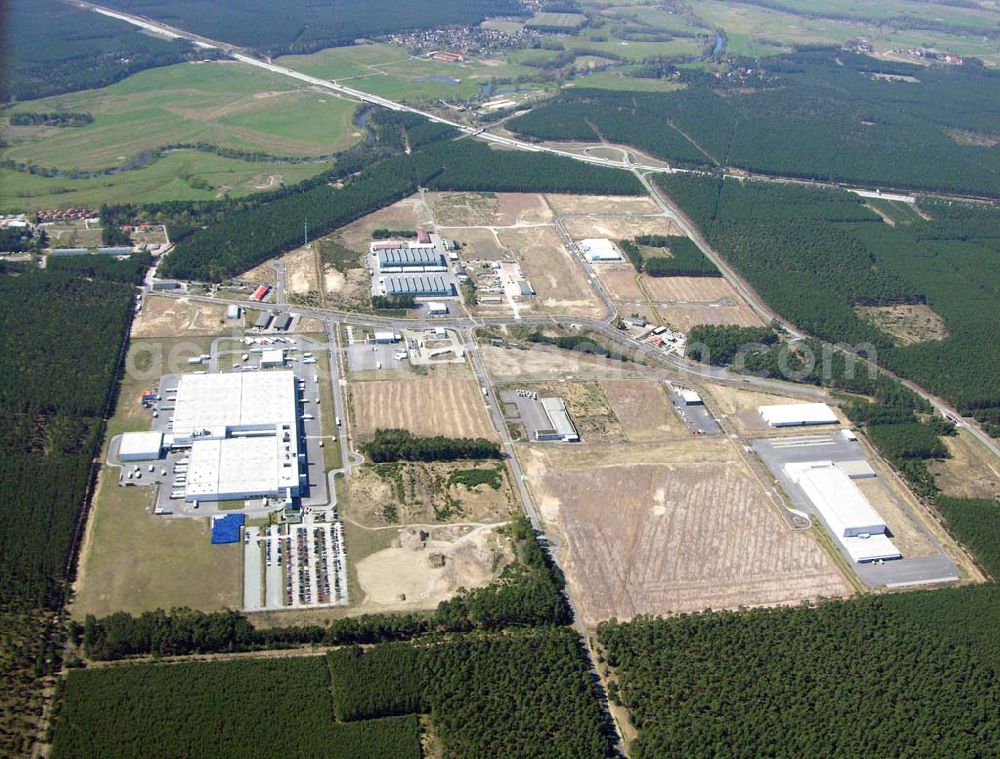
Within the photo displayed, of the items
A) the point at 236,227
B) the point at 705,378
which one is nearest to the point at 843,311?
the point at 705,378

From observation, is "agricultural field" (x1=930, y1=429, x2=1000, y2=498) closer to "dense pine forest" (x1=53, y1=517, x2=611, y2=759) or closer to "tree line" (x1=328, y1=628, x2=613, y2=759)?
"dense pine forest" (x1=53, y1=517, x2=611, y2=759)

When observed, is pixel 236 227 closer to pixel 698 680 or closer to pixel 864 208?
pixel 698 680

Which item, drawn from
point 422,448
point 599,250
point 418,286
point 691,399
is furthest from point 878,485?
point 418,286

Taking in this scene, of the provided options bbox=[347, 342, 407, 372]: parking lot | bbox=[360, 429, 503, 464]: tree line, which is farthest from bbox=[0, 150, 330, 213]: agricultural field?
bbox=[360, 429, 503, 464]: tree line

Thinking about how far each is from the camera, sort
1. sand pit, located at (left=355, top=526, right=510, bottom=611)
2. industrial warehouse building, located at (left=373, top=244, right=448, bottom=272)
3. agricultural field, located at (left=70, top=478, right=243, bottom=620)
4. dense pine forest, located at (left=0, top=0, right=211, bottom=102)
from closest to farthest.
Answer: agricultural field, located at (left=70, top=478, right=243, bottom=620)
sand pit, located at (left=355, top=526, right=510, bottom=611)
industrial warehouse building, located at (left=373, top=244, right=448, bottom=272)
dense pine forest, located at (left=0, top=0, right=211, bottom=102)

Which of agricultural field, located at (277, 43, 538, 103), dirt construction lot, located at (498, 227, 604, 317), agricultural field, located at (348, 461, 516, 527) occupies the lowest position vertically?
agricultural field, located at (348, 461, 516, 527)
